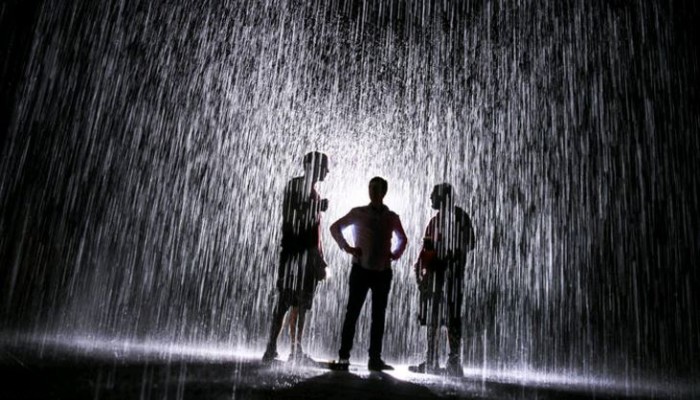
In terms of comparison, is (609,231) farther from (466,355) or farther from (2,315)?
(2,315)

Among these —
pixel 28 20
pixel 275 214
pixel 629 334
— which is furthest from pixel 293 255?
pixel 629 334

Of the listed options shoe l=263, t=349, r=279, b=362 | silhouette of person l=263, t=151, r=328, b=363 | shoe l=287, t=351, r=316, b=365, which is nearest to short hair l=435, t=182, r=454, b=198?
silhouette of person l=263, t=151, r=328, b=363

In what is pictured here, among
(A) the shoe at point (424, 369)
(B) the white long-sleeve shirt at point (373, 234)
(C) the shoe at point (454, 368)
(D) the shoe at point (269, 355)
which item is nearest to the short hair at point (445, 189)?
(B) the white long-sleeve shirt at point (373, 234)

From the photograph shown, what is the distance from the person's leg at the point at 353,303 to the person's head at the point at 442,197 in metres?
1.17

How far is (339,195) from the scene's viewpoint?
10.2 meters

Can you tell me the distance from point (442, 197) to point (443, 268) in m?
0.75

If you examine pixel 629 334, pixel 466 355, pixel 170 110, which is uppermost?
pixel 170 110

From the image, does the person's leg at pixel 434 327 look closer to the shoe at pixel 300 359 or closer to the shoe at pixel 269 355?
the shoe at pixel 300 359

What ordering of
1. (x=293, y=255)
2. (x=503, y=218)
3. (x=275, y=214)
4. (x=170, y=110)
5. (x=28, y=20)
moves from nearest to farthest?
1. (x=28, y=20)
2. (x=293, y=255)
3. (x=170, y=110)
4. (x=275, y=214)
5. (x=503, y=218)

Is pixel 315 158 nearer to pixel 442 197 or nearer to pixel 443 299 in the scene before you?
pixel 442 197

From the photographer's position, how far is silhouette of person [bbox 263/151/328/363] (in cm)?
415

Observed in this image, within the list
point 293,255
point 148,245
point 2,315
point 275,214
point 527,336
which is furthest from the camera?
point 275,214

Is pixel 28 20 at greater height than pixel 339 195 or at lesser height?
lesser

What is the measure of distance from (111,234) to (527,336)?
28.6 ft
